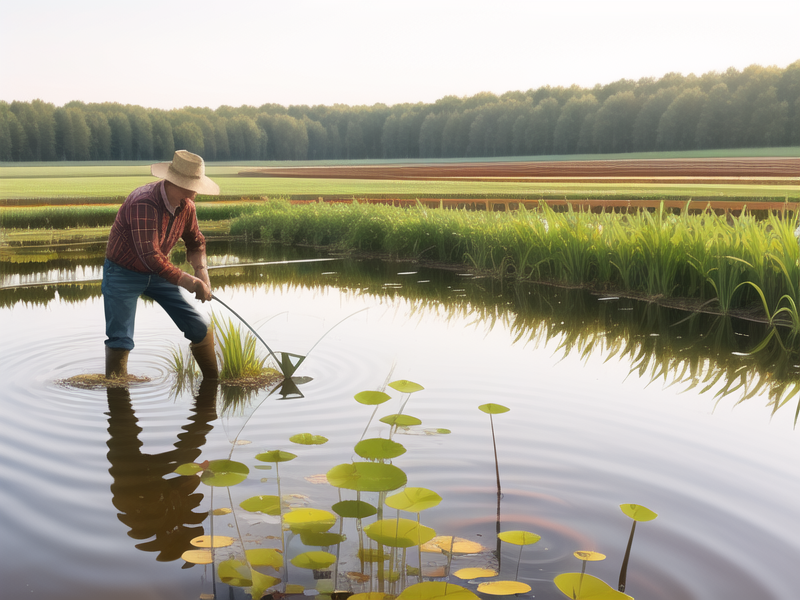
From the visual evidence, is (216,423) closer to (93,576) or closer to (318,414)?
(318,414)

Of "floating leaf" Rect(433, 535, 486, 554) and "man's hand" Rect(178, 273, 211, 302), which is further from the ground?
"man's hand" Rect(178, 273, 211, 302)

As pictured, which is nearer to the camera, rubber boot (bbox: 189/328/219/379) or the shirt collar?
the shirt collar

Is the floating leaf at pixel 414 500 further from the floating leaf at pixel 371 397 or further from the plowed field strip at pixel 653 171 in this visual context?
the plowed field strip at pixel 653 171

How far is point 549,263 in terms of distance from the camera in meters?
10.8

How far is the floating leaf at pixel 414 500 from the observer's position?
2.49 metres

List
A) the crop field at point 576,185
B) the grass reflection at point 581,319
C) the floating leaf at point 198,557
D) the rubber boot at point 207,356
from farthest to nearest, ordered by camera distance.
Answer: the crop field at point 576,185, the grass reflection at point 581,319, the rubber boot at point 207,356, the floating leaf at point 198,557

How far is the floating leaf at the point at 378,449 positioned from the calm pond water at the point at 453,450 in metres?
0.37

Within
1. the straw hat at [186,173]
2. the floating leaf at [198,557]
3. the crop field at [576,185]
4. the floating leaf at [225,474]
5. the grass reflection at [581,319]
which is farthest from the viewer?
the crop field at [576,185]

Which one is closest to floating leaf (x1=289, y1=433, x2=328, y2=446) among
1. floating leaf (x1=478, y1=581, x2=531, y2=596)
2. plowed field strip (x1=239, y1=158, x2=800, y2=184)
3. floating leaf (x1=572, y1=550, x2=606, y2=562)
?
floating leaf (x1=478, y1=581, x2=531, y2=596)

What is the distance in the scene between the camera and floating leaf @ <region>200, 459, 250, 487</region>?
305cm

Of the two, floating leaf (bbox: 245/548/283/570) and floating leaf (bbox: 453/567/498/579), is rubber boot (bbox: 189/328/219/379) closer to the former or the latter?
floating leaf (bbox: 245/548/283/570)

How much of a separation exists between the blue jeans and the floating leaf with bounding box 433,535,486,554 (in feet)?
10.1

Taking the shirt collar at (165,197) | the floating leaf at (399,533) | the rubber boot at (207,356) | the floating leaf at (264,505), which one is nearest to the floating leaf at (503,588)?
the floating leaf at (399,533)

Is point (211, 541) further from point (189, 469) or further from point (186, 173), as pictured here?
point (186, 173)
